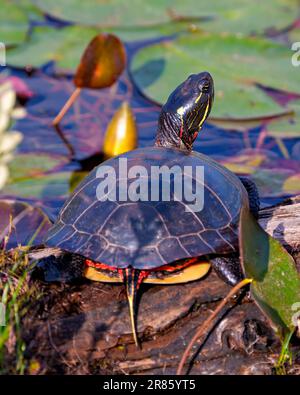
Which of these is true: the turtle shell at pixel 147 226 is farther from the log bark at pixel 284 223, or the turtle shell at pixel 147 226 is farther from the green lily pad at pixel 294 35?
the green lily pad at pixel 294 35

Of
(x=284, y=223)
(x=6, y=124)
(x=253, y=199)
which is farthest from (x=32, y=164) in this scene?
(x=6, y=124)

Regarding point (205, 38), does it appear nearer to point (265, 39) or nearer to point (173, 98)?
point (265, 39)

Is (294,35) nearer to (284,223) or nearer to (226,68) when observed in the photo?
(226,68)

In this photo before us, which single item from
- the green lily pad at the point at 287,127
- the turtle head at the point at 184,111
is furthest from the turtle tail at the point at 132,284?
the green lily pad at the point at 287,127

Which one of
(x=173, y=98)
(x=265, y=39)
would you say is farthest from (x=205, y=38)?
(x=173, y=98)

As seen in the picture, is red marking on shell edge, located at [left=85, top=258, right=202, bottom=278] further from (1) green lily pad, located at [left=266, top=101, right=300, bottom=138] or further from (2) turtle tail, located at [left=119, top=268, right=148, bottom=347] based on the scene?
(1) green lily pad, located at [left=266, top=101, right=300, bottom=138]
